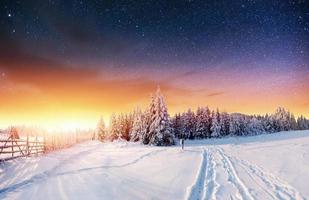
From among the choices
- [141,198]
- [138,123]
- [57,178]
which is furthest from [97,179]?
[138,123]

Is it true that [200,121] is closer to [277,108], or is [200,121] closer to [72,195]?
[277,108]

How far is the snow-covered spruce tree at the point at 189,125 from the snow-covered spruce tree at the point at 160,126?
40.1m

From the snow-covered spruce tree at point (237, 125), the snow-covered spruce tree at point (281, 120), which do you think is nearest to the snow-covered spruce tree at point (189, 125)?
the snow-covered spruce tree at point (237, 125)

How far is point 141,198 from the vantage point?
7680 millimetres

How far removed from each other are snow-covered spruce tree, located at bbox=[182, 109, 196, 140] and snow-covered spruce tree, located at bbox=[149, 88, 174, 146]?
132 ft

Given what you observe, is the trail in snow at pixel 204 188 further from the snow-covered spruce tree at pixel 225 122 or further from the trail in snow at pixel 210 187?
the snow-covered spruce tree at pixel 225 122

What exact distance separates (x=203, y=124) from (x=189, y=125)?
4.99m

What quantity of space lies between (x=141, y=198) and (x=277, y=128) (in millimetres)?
126223

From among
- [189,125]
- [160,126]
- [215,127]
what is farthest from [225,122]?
[160,126]

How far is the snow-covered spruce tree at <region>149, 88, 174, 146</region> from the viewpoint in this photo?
45281 millimetres

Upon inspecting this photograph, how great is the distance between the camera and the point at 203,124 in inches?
3344

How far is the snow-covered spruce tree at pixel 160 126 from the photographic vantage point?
4528 centimetres

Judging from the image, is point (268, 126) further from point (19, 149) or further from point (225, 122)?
point (19, 149)

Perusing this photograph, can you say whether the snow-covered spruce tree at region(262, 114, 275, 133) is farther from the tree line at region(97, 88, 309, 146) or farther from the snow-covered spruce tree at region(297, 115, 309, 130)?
the snow-covered spruce tree at region(297, 115, 309, 130)
